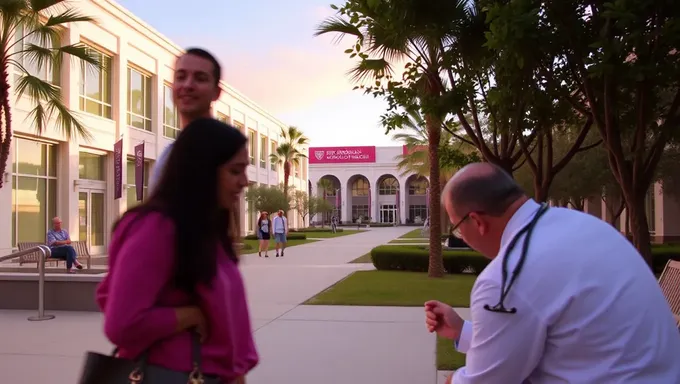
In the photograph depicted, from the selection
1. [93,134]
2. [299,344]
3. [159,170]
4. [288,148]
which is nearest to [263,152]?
[288,148]

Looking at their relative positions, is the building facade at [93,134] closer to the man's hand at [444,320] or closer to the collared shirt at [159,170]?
the collared shirt at [159,170]

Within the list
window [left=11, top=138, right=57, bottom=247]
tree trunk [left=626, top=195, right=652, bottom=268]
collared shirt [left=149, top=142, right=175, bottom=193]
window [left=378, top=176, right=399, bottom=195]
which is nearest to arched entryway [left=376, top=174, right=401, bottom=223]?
window [left=378, top=176, right=399, bottom=195]

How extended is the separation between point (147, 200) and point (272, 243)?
94.4 feet

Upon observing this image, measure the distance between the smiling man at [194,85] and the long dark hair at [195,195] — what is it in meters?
0.58

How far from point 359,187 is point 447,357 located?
86.6 m

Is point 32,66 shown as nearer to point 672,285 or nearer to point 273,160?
point 672,285

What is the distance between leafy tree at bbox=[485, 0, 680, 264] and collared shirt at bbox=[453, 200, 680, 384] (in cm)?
445

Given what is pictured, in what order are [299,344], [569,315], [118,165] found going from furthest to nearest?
[118,165] → [299,344] → [569,315]

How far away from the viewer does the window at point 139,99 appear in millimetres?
25230

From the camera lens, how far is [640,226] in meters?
6.62

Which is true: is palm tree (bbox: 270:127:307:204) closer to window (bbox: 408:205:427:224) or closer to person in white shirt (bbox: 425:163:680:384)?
window (bbox: 408:205:427:224)

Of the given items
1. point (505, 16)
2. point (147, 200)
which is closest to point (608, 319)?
point (147, 200)

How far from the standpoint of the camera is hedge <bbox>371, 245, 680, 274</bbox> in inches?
565

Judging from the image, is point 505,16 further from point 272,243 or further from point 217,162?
point 272,243
